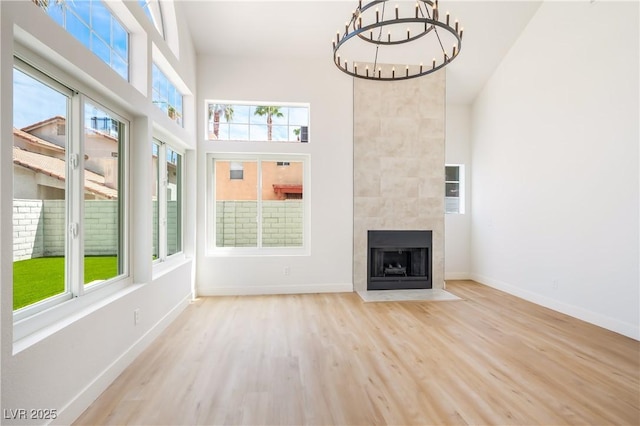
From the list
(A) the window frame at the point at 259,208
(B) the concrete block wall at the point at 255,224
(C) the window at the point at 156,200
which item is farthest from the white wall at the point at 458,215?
(C) the window at the point at 156,200

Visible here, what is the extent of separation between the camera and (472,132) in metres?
6.00

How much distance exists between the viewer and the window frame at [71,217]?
1.78m

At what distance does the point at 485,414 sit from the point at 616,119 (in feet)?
11.4

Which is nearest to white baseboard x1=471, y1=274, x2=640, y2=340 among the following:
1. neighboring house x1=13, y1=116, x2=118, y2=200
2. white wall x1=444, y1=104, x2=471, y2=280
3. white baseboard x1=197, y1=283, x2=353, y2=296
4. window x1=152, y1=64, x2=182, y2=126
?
white wall x1=444, y1=104, x2=471, y2=280

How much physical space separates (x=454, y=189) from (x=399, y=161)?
1.63 meters

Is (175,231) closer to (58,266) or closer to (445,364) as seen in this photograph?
(58,266)

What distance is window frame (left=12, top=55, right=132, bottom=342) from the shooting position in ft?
5.83

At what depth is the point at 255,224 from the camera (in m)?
5.07

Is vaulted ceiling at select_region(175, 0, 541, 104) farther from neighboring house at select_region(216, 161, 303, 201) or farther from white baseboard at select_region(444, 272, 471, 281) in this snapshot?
white baseboard at select_region(444, 272, 471, 281)

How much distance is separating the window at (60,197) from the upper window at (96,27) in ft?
1.44

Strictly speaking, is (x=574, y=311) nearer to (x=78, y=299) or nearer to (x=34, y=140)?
(x=78, y=299)

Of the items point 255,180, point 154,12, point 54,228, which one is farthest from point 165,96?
point 54,228

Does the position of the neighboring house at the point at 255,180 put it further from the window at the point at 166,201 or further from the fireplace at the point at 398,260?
the fireplace at the point at 398,260

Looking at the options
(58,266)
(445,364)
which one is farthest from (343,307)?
(58,266)
